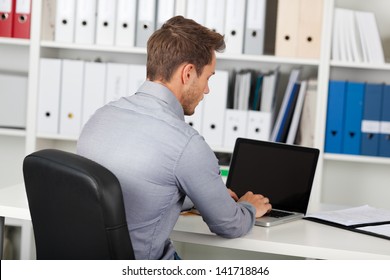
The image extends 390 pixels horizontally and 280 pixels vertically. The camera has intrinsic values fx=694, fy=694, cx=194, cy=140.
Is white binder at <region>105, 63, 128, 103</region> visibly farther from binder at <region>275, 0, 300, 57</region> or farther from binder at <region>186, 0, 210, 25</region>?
binder at <region>275, 0, 300, 57</region>

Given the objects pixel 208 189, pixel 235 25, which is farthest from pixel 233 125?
pixel 208 189

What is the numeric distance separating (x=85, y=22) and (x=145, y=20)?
27 centimetres

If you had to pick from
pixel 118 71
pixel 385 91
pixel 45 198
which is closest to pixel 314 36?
pixel 385 91

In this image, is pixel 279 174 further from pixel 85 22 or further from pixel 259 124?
pixel 85 22

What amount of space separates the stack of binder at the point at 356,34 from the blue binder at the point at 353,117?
14 cm

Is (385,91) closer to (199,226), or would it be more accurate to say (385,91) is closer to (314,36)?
(314,36)

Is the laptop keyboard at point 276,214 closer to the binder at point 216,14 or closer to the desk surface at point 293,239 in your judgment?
the desk surface at point 293,239

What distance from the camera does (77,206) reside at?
1.43 meters

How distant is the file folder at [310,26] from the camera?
9.73 ft

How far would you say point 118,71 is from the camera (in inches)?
121

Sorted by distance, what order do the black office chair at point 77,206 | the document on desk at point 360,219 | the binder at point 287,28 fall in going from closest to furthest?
the black office chair at point 77,206
the document on desk at point 360,219
the binder at point 287,28

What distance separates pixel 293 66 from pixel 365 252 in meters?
1.68

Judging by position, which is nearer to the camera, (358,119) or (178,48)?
(178,48)

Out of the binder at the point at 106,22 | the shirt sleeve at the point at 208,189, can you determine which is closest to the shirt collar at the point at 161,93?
the shirt sleeve at the point at 208,189
